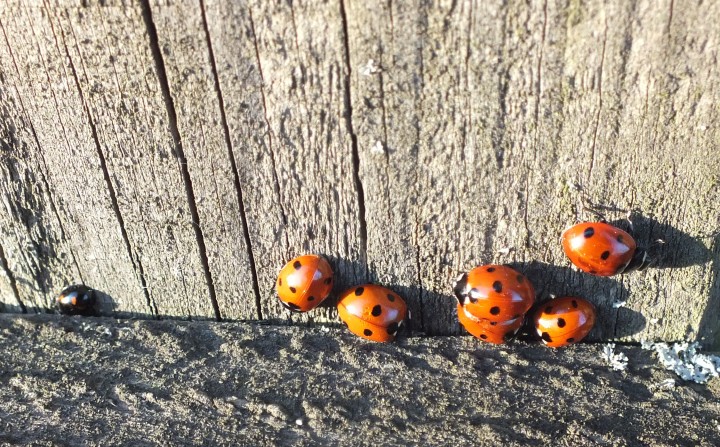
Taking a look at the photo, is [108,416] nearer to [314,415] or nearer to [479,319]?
[314,415]

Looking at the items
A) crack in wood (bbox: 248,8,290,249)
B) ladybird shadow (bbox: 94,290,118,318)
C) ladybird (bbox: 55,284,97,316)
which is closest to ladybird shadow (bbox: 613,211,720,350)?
crack in wood (bbox: 248,8,290,249)

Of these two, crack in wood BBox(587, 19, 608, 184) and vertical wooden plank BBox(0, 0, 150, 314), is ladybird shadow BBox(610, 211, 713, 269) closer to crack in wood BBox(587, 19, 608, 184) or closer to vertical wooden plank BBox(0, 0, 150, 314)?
crack in wood BBox(587, 19, 608, 184)

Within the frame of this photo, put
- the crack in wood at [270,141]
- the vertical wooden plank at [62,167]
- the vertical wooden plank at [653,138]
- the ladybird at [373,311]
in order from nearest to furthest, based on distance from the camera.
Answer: the vertical wooden plank at [653,138] → the crack in wood at [270,141] → the vertical wooden plank at [62,167] → the ladybird at [373,311]

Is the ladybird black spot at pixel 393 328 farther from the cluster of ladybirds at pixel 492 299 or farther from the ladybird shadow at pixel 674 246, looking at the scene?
the ladybird shadow at pixel 674 246

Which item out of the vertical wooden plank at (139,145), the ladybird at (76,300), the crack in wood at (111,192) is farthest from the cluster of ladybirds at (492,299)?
the ladybird at (76,300)

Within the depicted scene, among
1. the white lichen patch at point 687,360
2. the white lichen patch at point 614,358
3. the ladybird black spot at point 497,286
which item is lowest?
the white lichen patch at point 687,360

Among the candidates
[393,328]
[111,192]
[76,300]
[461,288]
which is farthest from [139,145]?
[461,288]
